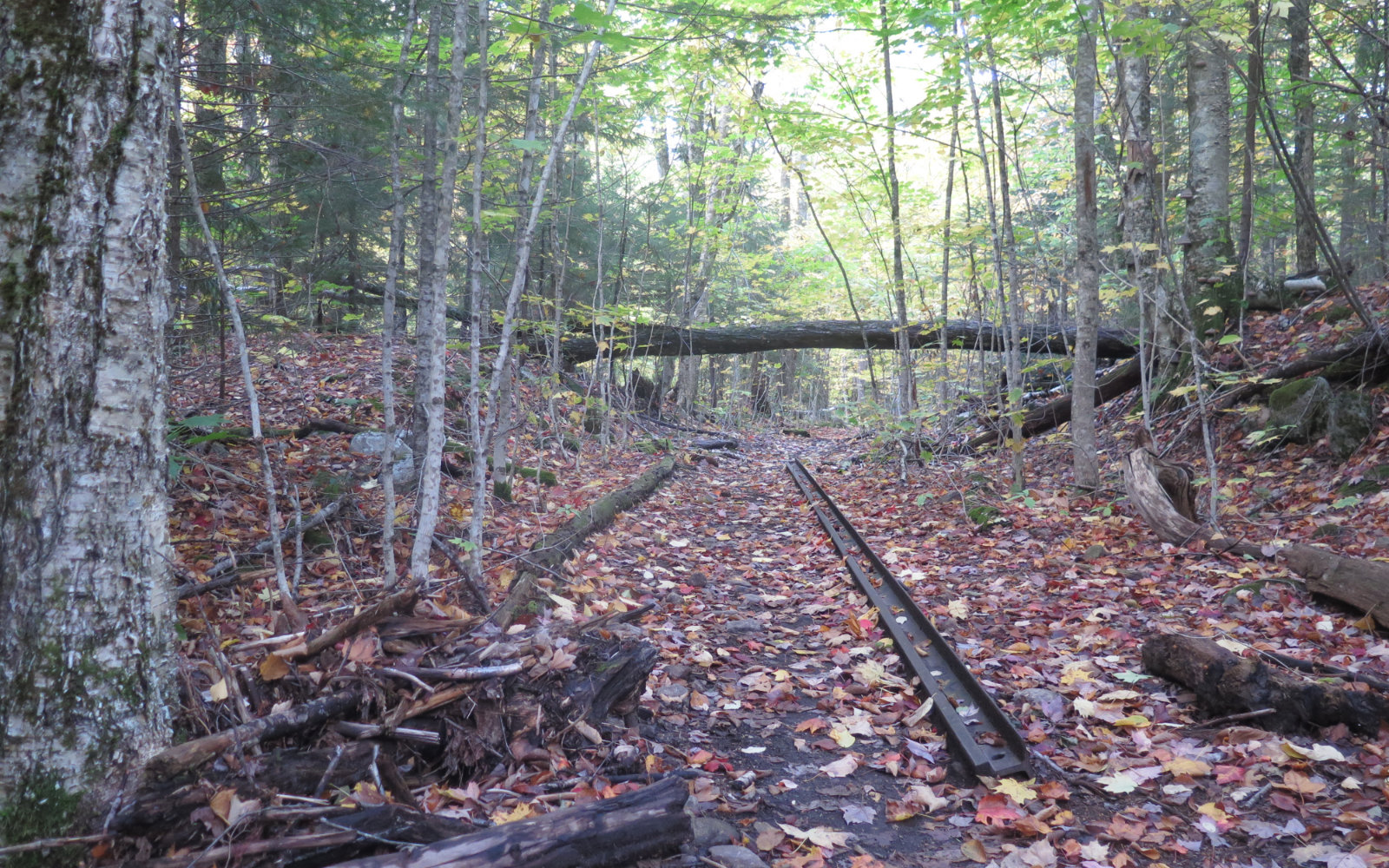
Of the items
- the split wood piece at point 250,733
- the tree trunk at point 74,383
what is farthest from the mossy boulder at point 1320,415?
the tree trunk at point 74,383

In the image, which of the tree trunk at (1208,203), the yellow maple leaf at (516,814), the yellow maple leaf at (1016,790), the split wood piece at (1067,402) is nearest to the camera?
the yellow maple leaf at (516,814)

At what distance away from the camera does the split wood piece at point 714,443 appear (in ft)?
51.3

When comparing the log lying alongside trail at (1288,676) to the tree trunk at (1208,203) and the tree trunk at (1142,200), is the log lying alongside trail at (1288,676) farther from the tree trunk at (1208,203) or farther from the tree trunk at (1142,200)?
the tree trunk at (1208,203)

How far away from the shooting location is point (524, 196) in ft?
18.9

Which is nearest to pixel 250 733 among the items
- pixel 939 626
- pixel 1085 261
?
pixel 939 626

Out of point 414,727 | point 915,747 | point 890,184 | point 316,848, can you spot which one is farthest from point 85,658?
point 890,184

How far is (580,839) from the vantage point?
253 cm

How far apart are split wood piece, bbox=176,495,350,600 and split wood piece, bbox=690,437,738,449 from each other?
403 inches

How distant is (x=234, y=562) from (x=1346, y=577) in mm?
6776

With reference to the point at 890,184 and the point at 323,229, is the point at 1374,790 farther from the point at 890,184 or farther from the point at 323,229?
the point at 323,229

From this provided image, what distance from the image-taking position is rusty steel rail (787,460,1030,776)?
3.33 m

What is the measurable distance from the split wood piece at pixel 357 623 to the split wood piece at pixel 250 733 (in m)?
0.32

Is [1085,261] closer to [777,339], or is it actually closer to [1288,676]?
[1288,676]

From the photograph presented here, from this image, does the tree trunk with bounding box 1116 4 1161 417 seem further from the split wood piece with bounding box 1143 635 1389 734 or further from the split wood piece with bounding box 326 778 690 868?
the split wood piece with bounding box 326 778 690 868
